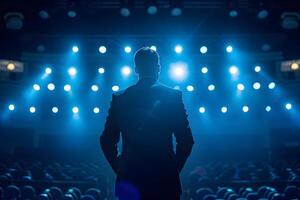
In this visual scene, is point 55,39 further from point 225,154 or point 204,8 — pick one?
point 225,154

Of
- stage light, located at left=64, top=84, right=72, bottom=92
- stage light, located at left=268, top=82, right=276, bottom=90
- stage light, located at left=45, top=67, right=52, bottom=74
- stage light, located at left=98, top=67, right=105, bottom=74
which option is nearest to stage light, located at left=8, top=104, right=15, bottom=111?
stage light, located at left=45, top=67, right=52, bottom=74

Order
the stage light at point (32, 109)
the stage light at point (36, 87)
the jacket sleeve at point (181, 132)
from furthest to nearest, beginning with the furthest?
the stage light at point (32, 109) → the stage light at point (36, 87) → the jacket sleeve at point (181, 132)

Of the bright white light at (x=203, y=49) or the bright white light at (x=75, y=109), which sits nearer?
the bright white light at (x=203, y=49)

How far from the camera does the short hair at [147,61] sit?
9.74 feet

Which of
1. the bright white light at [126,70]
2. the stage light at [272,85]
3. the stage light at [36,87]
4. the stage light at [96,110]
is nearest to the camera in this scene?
the bright white light at [126,70]

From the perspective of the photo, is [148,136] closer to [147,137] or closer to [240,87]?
[147,137]

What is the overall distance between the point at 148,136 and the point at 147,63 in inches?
19.8

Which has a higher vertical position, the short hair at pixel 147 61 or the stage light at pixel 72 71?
the stage light at pixel 72 71

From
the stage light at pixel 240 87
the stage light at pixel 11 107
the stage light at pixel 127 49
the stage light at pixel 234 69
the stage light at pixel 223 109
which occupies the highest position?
the stage light at pixel 127 49

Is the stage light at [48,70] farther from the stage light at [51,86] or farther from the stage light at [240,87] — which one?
the stage light at [240,87]

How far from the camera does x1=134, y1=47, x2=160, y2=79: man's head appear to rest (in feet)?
9.75

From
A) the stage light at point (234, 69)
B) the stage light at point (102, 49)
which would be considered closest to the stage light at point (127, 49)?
the stage light at point (102, 49)

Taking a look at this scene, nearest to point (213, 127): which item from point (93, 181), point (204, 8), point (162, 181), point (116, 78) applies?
point (116, 78)

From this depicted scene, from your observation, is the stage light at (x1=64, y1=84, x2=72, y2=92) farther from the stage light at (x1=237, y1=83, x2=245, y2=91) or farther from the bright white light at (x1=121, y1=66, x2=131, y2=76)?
the stage light at (x1=237, y1=83, x2=245, y2=91)
